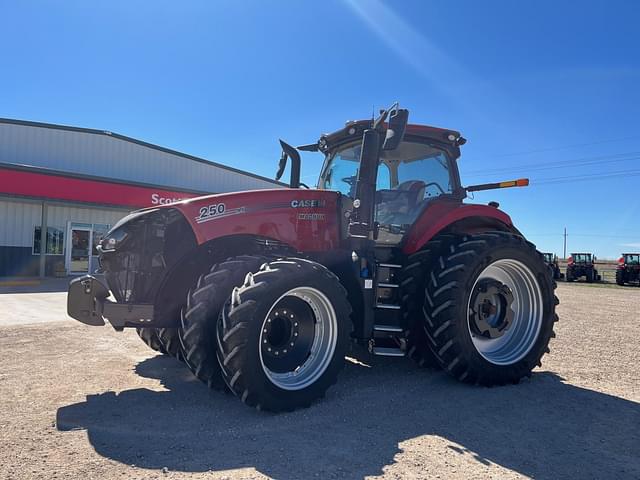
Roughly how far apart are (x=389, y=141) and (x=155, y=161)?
67.1 ft

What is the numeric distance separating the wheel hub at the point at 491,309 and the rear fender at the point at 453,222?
0.68 meters

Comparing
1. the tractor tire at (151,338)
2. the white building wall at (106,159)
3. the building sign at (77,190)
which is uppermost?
the white building wall at (106,159)

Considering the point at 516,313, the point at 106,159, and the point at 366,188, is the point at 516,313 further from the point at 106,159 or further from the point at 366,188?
the point at 106,159

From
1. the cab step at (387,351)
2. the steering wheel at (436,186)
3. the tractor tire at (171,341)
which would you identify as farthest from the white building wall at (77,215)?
the cab step at (387,351)

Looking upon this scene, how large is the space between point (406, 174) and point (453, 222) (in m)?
0.85

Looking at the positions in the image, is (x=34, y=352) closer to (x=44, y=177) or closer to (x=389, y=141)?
(x=389, y=141)

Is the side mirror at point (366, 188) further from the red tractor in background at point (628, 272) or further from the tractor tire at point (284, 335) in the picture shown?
the red tractor in background at point (628, 272)

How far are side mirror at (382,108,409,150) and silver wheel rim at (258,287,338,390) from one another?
1530 mm

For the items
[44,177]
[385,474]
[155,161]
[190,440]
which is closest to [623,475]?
[385,474]

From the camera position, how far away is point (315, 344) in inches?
172

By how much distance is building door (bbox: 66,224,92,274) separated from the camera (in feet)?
65.3

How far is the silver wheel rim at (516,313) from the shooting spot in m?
5.34

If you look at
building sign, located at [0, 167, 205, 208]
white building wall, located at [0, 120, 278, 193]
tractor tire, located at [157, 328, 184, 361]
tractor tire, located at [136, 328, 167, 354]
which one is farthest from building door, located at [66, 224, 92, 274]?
tractor tire, located at [157, 328, 184, 361]

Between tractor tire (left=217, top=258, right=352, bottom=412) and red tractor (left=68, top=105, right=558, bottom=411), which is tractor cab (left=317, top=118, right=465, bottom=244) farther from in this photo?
tractor tire (left=217, top=258, right=352, bottom=412)
